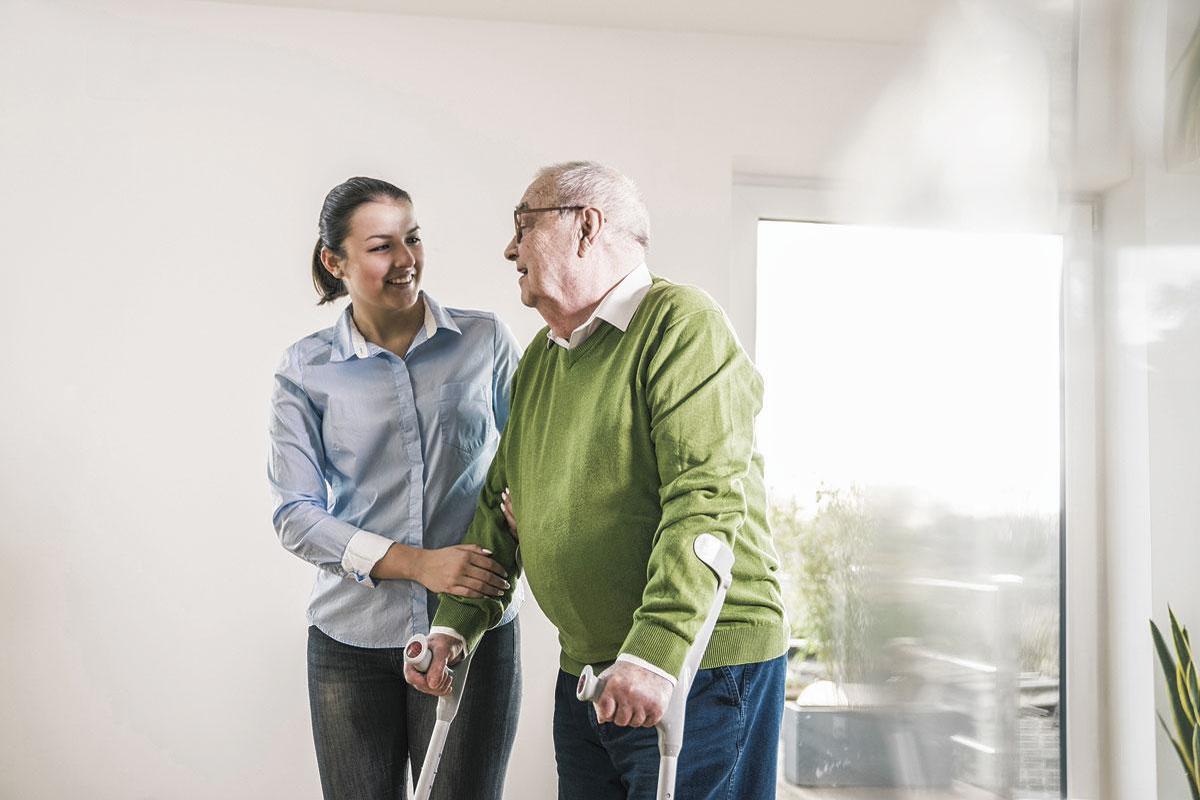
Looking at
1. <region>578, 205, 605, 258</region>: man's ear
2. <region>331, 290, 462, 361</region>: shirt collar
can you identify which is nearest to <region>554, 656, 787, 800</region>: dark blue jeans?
<region>578, 205, 605, 258</region>: man's ear

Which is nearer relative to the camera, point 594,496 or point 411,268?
point 594,496

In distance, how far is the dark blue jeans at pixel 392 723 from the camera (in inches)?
71.9

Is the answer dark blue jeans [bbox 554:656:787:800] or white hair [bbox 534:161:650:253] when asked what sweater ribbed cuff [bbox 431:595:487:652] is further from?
white hair [bbox 534:161:650:253]

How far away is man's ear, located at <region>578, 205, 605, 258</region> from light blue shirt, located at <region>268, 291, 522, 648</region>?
51 centimetres

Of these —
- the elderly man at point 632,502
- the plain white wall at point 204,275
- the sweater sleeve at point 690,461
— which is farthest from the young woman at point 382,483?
the plain white wall at point 204,275

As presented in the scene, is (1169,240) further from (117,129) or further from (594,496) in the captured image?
(117,129)

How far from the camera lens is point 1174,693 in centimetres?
254

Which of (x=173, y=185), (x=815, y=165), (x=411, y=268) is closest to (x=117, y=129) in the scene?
(x=173, y=185)

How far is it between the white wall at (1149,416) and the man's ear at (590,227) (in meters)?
1.92

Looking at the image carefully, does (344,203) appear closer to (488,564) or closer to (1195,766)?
(488,564)

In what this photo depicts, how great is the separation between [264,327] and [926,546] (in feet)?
6.24

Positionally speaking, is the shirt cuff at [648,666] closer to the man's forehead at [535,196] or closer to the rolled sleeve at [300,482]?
the man's forehead at [535,196]

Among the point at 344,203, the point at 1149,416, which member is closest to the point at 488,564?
the point at 344,203

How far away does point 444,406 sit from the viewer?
6.16 feet
